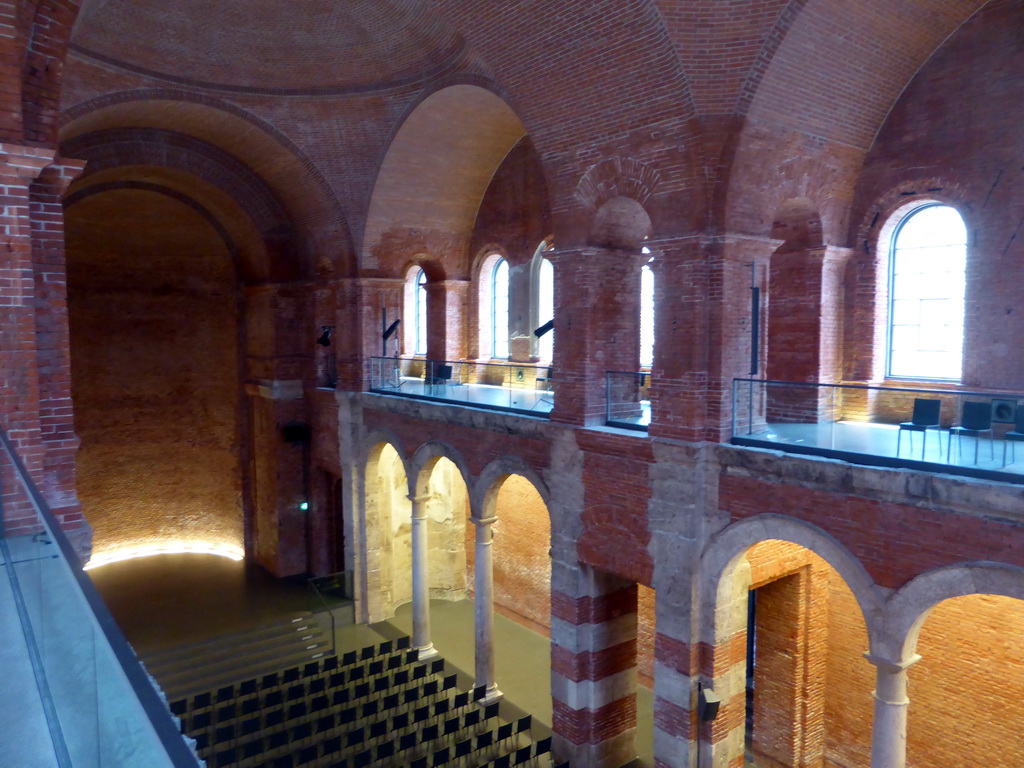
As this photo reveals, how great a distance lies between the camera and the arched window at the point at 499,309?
1681 cm

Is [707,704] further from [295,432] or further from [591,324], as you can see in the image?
[295,432]

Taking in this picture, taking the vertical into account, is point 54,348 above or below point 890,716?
above

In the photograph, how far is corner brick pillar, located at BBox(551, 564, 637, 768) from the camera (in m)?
10.6

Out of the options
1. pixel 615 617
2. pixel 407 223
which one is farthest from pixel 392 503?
pixel 615 617

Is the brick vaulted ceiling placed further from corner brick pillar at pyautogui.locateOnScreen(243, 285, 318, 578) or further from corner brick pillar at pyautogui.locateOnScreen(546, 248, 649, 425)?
corner brick pillar at pyautogui.locateOnScreen(243, 285, 318, 578)

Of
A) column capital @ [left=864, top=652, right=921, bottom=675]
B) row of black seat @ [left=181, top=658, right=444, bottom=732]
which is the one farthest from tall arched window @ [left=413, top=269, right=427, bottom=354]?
column capital @ [left=864, top=652, right=921, bottom=675]

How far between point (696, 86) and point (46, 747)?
8023 mm

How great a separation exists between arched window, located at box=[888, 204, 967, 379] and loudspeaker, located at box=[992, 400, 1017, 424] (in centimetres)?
216

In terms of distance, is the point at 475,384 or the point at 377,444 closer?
the point at 377,444

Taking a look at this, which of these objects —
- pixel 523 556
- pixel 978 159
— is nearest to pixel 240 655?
pixel 523 556

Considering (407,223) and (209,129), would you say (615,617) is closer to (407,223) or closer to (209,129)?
(407,223)

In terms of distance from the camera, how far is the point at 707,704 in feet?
29.6

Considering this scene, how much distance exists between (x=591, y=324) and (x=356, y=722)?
7.34 metres

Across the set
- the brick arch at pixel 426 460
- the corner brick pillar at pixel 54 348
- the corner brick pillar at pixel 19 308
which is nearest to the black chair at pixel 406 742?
the brick arch at pixel 426 460
